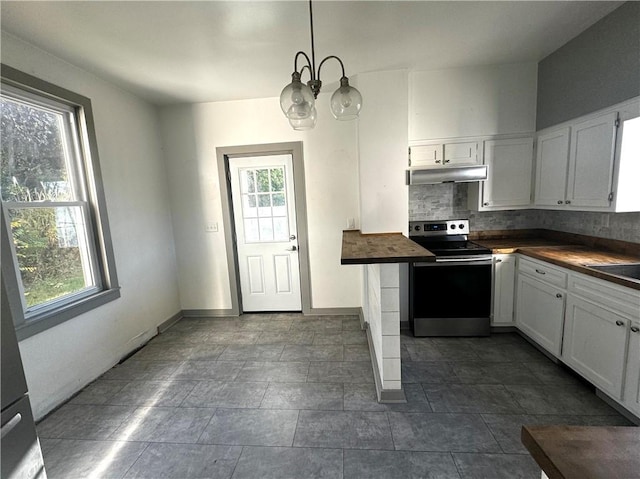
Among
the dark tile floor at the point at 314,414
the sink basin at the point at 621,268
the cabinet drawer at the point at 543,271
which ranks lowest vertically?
the dark tile floor at the point at 314,414

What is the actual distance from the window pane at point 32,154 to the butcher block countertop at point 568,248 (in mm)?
3803

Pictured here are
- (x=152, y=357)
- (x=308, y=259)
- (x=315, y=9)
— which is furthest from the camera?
(x=308, y=259)

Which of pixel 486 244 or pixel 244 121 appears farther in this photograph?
pixel 244 121

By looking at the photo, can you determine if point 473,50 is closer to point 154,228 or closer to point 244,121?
point 244,121

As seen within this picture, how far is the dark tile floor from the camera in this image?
5.01 ft

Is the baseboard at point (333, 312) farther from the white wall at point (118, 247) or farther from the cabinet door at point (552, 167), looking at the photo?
the cabinet door at point (552, 167)

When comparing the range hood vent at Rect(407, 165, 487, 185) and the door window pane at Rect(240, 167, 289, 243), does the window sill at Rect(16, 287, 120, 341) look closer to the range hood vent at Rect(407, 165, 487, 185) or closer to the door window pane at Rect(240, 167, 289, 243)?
the door window pane at Rect(240, 167, 289, 243)

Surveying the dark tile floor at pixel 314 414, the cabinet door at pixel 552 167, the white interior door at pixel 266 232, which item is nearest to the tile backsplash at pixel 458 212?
the cabinet door at pixel 552 167

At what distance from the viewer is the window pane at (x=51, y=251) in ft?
6.32

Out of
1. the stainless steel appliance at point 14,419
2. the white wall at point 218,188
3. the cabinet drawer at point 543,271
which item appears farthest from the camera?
the white wall at point 218,188

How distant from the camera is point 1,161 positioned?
1.81 meters

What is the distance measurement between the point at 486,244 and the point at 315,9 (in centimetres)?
255

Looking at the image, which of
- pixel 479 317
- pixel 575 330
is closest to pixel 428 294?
pixel 479 317

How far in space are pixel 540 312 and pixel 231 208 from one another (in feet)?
10.9
